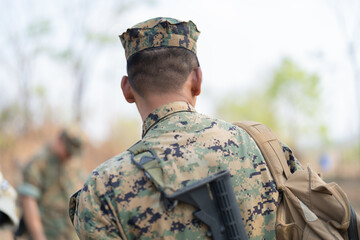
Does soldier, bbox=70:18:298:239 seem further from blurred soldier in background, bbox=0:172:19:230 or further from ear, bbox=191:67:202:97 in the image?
blurred soldier in background, bbox=0:172:19:230

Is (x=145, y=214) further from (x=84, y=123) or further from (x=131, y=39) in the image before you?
(x=84, y=123)

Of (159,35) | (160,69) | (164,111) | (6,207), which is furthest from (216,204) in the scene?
(6,207)

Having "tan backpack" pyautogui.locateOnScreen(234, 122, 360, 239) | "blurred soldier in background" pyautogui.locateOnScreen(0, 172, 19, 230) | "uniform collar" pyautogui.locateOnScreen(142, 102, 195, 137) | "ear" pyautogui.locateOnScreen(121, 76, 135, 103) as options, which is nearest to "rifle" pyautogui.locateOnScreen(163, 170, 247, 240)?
"tan backpack" pyautogui.locateOnScreen(234, 122, 360, 239)

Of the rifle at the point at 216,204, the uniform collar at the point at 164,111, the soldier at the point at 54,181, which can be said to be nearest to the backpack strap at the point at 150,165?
→ the rifle at the point at 216,204

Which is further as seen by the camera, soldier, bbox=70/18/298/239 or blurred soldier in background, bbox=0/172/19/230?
blurred soldier in background, bbox=0/172/19/230

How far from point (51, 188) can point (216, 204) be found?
369 cm

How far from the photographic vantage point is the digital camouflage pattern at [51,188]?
4695mm

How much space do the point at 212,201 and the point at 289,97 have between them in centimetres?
3054

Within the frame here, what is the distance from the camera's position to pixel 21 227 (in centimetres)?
447

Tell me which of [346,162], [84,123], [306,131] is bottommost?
[346,162]

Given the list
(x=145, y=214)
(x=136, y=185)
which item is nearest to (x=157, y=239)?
(x=145, y=214)

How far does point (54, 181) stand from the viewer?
4770 millimetres

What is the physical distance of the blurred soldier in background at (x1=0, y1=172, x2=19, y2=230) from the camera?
2955mm

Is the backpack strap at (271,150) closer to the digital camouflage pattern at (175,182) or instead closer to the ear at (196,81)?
the digital camouflage pattern at (175,182)
